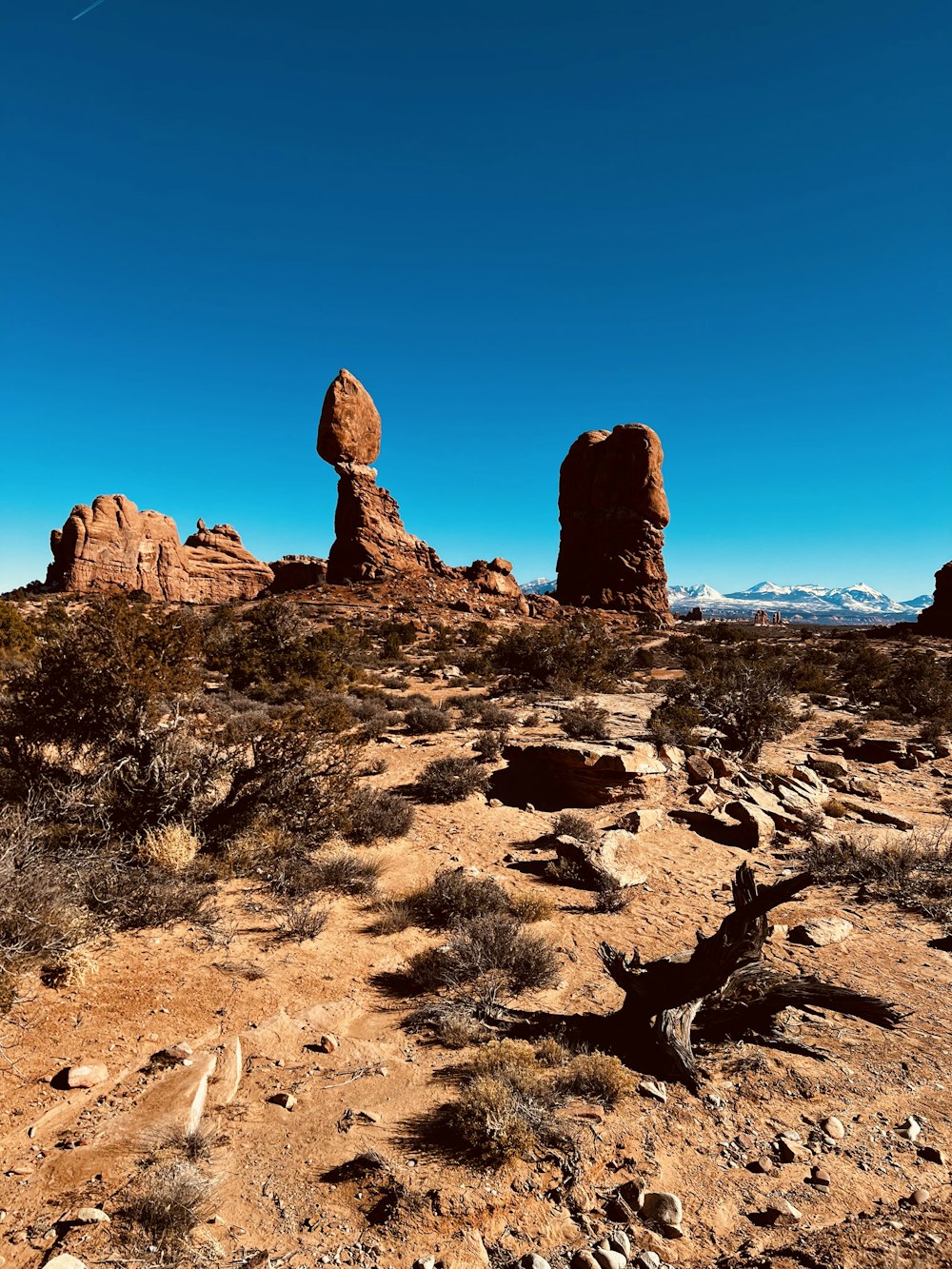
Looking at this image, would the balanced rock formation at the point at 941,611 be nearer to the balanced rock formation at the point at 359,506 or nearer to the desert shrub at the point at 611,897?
the balanced rock formation at the point at 359,506

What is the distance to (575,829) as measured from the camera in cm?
882

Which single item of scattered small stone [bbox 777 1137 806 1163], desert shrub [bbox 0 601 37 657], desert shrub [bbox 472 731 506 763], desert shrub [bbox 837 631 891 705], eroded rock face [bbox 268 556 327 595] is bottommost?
scattered small stone [bbox 777 1137 806 1163]

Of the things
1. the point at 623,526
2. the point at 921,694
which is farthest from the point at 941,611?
the point at 921,694

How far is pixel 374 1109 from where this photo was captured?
3.98 metres

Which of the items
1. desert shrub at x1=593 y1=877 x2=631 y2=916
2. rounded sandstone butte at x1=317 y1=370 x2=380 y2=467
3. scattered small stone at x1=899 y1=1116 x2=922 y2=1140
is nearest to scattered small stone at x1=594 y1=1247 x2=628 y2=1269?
scattered small stone at x1=899 y1=1116 x2=922 y2=1140

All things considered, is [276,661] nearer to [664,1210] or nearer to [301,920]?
[301,920]

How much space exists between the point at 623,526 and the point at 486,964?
51.0 m

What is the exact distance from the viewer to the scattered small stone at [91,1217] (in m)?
3.00

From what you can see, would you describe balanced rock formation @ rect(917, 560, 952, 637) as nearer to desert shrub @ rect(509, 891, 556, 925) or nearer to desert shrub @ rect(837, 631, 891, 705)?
desert shrub @ rect(837, 631, 891, 705)

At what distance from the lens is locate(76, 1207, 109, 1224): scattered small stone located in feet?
9.84

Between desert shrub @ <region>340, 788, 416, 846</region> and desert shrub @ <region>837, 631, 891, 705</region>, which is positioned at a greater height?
desert shrub @ <region>837, 631, 891, 705</region>

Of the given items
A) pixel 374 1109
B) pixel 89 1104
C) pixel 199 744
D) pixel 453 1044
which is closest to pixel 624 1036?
pixel 453 1044

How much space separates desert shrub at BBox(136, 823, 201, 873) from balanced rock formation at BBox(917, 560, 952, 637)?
54.1 m

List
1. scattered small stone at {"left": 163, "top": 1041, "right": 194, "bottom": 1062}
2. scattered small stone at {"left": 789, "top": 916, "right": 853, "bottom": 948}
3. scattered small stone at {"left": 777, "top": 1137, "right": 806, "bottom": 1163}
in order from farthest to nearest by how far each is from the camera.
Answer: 1. scattered small stone at {"left": 789, "top": 916, "right": 853, "bottom": 948}
2. scattered small stone at {"left": 163, "top": 1041, "right": 194, "bottom": 1062}
3. scattered small stone at {"left": 777, "top": 1137, "right": 806, "bottom": 1163}
